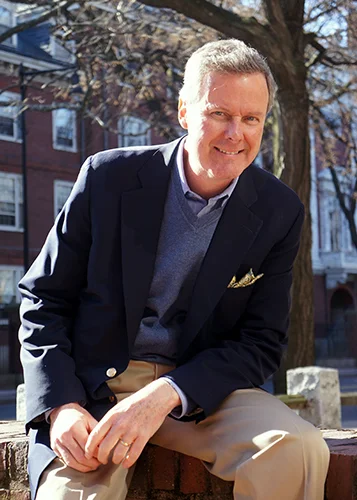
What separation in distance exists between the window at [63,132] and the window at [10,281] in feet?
16.4

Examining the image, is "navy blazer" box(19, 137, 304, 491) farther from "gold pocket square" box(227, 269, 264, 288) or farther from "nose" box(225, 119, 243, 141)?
"nose" box(225, 119, 243, 141)

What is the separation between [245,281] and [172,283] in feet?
0.77

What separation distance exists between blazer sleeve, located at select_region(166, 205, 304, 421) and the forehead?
0.47 meters

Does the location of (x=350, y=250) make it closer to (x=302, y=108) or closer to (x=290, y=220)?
(x=302, y=108)

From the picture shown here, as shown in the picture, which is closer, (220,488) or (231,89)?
(231,89)

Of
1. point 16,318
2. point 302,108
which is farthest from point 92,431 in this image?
point 16,318

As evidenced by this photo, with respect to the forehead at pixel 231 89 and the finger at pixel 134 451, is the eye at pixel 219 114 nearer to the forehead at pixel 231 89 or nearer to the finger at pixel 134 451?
the forehead at pixel 231 89

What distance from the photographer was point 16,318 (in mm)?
28016

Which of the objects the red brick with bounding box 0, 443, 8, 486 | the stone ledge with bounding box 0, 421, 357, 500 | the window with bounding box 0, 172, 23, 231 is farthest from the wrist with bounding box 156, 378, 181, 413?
the window with bounding box 0, 172, 23, 231

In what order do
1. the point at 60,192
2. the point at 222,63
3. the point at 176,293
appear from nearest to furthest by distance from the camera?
the point at 222,63
the point at 176,293
the point at 60,192

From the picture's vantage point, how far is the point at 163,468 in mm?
2938

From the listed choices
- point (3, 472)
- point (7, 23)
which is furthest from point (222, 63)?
point (7, 23)

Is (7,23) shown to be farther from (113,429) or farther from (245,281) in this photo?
(113,429)

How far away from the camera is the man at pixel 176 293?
8.60 feet
